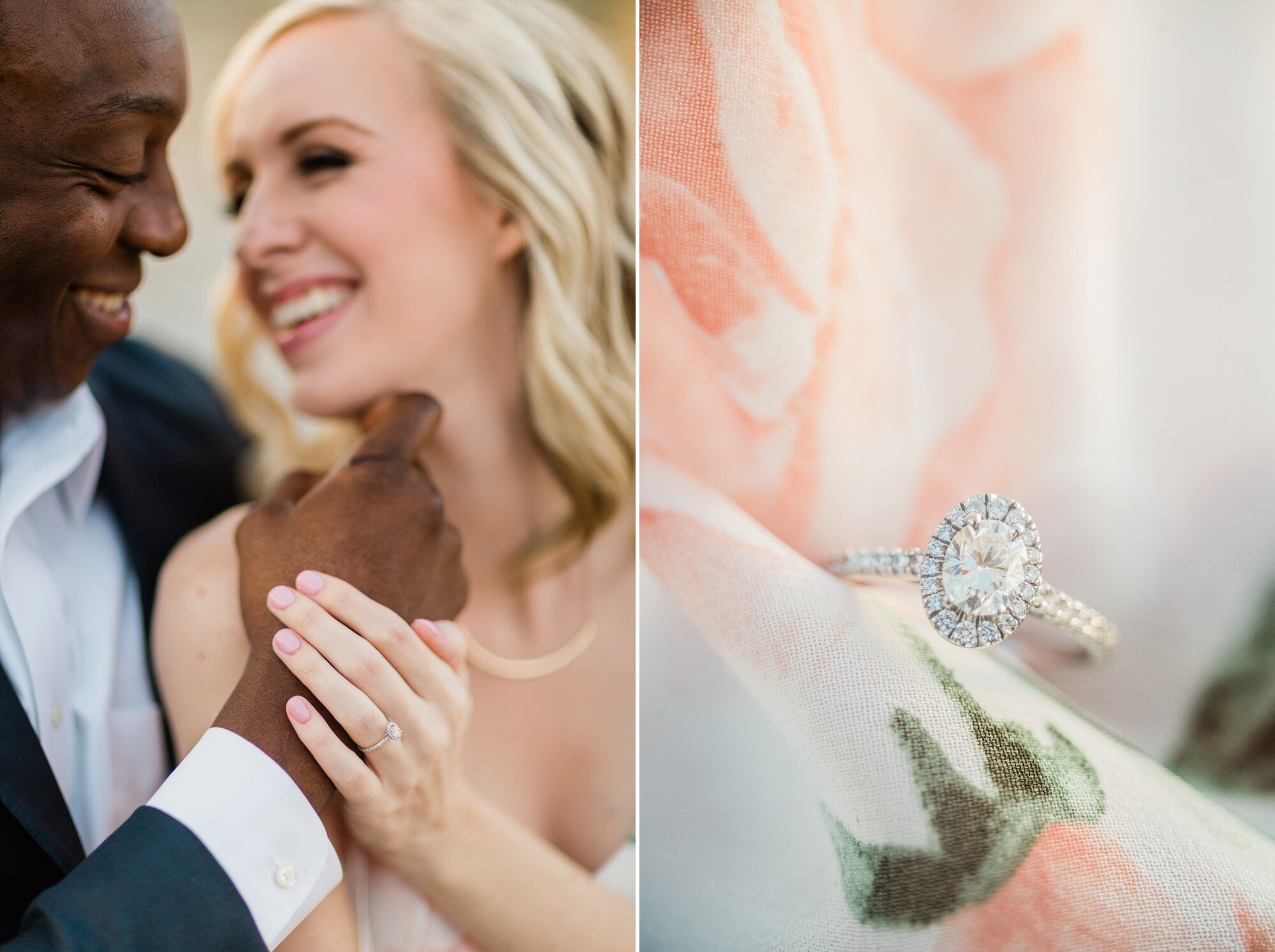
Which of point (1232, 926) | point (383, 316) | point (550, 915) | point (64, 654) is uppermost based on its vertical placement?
point (383, 316)

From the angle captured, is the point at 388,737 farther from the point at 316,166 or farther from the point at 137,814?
the point at 316,166

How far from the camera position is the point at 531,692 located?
2.63 feet

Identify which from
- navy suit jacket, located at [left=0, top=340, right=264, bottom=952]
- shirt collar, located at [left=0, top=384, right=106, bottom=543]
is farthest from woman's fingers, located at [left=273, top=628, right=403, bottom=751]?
Result: shirt collar, located at [left=0, top=384, right=106, bottom=543]

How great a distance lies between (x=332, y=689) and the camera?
69 centimetres

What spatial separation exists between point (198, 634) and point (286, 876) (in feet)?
0.65

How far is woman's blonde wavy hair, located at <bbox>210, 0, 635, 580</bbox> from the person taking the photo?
80 centimetres

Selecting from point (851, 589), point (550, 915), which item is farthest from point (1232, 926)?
point (550, 915)

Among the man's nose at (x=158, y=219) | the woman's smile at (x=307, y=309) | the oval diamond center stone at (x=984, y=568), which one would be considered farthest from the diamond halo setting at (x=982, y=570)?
the man's nose at (x=158, y=219)

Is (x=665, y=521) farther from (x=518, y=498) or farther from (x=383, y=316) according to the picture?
(x=383, y=316)

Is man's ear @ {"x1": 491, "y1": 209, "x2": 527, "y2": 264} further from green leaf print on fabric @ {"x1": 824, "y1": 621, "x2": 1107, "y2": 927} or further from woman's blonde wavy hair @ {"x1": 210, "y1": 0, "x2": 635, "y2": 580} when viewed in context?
green leaf print on fabric @ {"x1": 824, "y1": 621, "x2": 1107, "y2": 927}

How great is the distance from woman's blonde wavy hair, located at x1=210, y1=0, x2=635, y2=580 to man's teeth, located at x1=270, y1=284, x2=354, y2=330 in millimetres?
19

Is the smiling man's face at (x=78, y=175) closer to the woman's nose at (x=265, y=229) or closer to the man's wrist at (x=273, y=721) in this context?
the woman's nose at (x=265, y=229)

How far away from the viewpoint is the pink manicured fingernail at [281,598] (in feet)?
2.34

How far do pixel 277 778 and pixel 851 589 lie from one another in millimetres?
481
